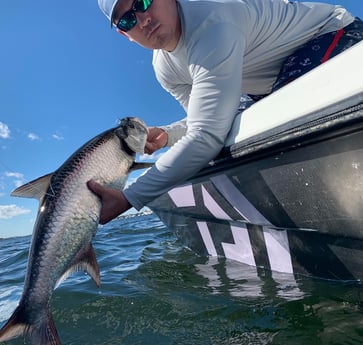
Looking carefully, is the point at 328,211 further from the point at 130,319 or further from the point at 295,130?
the point at 130,319

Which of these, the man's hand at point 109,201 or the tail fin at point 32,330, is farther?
the man's hand at point 109,201

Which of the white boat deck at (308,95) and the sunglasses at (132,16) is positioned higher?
the sunglasses at (132,16)

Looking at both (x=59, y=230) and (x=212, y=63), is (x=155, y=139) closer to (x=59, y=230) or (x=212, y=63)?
(x=212, y=63)

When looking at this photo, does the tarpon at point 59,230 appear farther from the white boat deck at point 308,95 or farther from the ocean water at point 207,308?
the white boat deck at point 308,95

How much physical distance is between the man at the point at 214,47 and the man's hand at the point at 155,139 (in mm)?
581

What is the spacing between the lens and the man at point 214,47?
7.61ft

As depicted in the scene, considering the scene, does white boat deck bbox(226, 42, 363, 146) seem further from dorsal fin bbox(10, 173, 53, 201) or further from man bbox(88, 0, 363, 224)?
dorsal fin bbox(10, 173, 53, 201)

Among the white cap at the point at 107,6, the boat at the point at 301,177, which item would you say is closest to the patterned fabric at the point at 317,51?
the boat at the point at 301,177

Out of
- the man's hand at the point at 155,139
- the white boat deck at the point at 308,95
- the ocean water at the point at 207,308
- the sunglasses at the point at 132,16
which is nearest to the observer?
the white boat deck at the point at 308,95

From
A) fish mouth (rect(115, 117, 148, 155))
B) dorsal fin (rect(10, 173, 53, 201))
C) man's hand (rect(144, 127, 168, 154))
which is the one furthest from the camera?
man's hand (rect(144, 127, 168, 154))

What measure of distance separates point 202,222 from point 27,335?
1997mm

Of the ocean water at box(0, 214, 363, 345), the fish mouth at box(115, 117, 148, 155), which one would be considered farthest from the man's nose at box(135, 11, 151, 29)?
the ocean water at box(0, 214, 363, 345)

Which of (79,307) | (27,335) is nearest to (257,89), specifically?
(79,307)

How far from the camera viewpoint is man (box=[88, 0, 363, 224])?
7.61 ft
